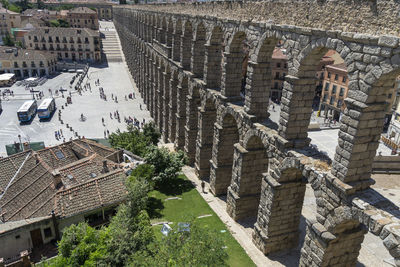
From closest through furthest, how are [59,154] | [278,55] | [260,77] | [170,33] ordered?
[260,77], [59,154], [170,33], [278,55]

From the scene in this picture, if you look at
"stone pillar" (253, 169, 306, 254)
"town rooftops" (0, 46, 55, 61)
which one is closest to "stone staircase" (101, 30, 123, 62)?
"town rooftops" (0, 46, 55, 61)

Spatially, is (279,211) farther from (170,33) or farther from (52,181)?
(170,33)

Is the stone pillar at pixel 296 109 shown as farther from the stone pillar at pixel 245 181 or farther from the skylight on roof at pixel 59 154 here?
the skylight on roof at pixel 59 154

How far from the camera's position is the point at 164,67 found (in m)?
44.7

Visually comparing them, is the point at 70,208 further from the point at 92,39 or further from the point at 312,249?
the point at 92,39

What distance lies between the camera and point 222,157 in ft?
90.3

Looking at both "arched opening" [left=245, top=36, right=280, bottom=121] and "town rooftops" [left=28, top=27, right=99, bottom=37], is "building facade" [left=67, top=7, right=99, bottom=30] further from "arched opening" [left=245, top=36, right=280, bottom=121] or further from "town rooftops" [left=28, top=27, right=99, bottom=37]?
"arched opening" [left=245, top=36, right=280, bottom=121]

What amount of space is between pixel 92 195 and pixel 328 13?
20.7 meters

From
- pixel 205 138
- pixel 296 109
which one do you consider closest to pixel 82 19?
pixel 205 138

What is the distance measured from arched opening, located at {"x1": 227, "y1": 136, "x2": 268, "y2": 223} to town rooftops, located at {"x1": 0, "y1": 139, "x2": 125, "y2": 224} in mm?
9245

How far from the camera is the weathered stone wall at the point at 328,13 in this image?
1184 cm

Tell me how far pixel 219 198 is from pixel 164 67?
77.8ft

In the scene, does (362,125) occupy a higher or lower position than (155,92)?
higher

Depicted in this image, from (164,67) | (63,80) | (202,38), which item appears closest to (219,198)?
(202,38)
